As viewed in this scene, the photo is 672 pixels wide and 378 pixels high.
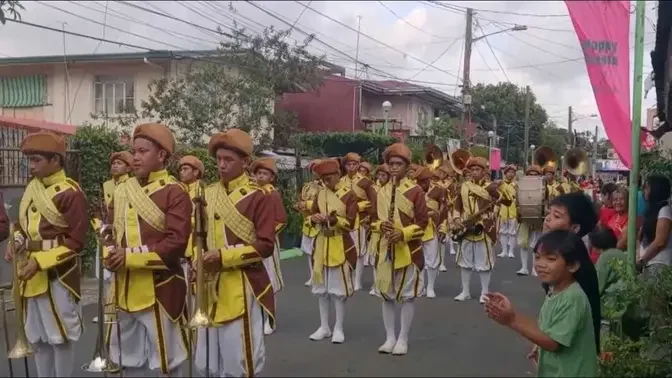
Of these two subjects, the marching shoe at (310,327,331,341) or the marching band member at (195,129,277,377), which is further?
the marching shoe at (310,327,331,341)

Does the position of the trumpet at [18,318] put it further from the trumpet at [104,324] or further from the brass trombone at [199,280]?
the brass trombone at [199,280]

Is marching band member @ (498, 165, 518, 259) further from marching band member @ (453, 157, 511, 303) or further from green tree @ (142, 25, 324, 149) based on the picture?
green tree @ (142, 25, 324, 149)

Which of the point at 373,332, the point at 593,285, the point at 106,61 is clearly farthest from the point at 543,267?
the point at 106,61

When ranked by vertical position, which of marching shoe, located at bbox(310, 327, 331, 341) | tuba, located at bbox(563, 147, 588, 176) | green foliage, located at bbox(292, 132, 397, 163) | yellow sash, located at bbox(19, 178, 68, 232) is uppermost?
green foliage, located at bbox(292, 132, 397, 163)

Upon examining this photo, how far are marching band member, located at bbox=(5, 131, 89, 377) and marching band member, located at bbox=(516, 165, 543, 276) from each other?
911cm

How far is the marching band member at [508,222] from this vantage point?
1559cm

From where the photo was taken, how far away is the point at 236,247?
16.7 feet

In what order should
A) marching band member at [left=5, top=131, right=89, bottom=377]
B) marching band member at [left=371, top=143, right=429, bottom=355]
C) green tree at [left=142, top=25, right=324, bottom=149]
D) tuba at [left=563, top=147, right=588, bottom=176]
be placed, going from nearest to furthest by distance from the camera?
marching band member at [left=5, top=131, right=89, bottom=377]
marching band member at [left=371, top=143, right=429, bottom=355]
tuba at [left=563, top=147, right=588, bottom=176]
green tree at [left=142, top=25, right=324, bottom=149]

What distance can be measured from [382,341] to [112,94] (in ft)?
61.2

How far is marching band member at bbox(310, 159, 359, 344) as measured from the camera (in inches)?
336

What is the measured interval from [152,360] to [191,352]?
0.28m

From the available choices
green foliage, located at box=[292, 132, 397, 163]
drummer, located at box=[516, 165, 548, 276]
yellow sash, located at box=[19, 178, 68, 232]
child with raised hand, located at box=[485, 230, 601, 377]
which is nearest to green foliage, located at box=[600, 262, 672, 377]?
child with raised hand, located at box=[485, 230, 601, 377]

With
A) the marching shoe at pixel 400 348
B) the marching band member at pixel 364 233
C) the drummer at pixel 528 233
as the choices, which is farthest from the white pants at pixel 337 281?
the drummer at pixel 528 233

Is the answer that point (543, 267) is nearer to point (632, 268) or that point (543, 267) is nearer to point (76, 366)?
point (632, 268)
